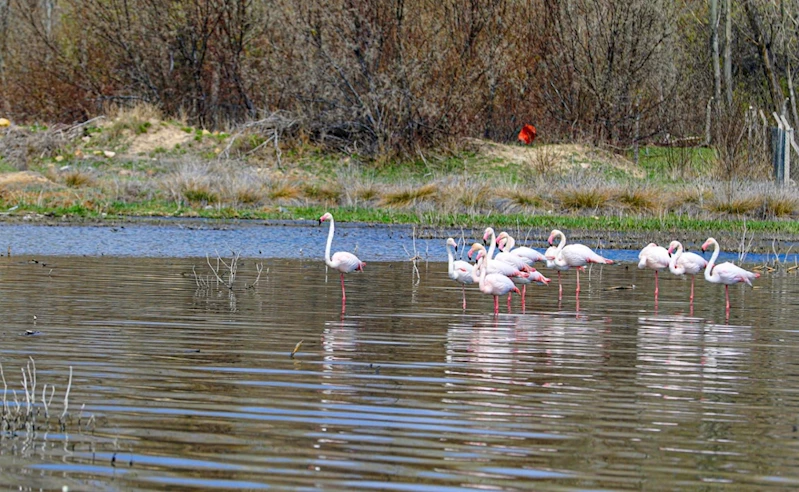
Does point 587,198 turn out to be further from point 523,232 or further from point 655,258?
point 655,258

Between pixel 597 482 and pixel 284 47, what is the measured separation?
32.5 meters

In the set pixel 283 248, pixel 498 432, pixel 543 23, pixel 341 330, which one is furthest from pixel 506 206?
pixel 498 432

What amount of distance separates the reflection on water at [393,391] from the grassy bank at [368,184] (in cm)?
1039

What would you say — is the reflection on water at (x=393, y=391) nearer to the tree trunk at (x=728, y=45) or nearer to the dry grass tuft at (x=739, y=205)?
the dry grass tuft at (x=739, y=205)

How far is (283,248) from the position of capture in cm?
2141

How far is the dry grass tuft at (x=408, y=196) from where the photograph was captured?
90.4 feet

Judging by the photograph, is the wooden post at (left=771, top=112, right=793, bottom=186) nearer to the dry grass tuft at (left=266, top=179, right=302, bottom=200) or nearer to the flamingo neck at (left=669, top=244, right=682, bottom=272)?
the dry grass tuft at (left=266, top=179, right=302, bottom=200)

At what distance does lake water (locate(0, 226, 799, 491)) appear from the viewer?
20.9 feet

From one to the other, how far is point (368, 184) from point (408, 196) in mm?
1459

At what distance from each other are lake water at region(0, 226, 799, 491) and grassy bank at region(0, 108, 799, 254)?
948cm

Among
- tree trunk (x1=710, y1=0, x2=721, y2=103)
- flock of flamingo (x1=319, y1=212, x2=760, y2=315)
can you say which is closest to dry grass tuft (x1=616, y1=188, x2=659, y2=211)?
flock of flamingo (x1=319, y1=212, x2=760, y2=315)

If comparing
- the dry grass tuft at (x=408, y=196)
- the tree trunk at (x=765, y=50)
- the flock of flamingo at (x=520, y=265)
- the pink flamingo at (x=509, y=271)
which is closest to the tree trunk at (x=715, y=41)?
the tree trunk at (x=765, y=50)

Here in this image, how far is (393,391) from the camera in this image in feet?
27.5

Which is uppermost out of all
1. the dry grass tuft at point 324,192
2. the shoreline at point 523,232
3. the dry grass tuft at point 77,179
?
the dry grass tuft at point 77,179
